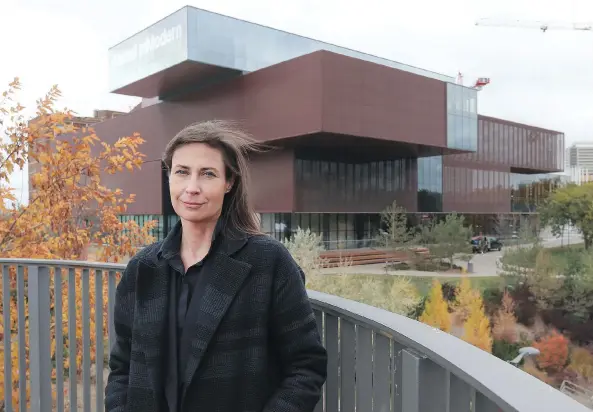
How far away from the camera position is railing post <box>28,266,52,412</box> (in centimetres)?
318

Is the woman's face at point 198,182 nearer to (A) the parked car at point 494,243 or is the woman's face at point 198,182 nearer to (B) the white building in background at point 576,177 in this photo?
(A) the parked car at point 494,243

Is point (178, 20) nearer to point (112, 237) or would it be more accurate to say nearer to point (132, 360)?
point (112, 237)

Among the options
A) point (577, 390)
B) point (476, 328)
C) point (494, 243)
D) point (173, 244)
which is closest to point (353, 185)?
point (476, 328)

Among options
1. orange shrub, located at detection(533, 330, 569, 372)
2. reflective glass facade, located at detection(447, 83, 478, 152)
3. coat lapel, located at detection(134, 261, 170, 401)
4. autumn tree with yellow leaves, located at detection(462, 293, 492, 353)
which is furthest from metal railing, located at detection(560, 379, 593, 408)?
coat lapel, located at detection(134, 261, 170, 401)

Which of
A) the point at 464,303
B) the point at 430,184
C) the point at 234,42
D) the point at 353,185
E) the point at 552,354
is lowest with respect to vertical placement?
the point at 552,354

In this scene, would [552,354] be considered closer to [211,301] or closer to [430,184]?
[430,184]

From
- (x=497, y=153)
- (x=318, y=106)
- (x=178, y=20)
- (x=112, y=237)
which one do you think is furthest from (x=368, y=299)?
(x=497, y=153)

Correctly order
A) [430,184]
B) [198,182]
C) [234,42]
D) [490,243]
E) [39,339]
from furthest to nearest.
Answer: [490,243], [430,184], [234,42], [39,339], [198,182]

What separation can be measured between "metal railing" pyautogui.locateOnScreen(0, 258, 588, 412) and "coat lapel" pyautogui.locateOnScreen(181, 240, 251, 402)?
0.39 meters

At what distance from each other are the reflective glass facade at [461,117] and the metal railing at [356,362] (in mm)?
32648

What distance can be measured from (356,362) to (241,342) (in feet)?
1.33

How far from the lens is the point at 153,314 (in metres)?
1.72

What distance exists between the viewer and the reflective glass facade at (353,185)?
3228 centimetres

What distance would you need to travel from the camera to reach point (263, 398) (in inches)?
65.7
